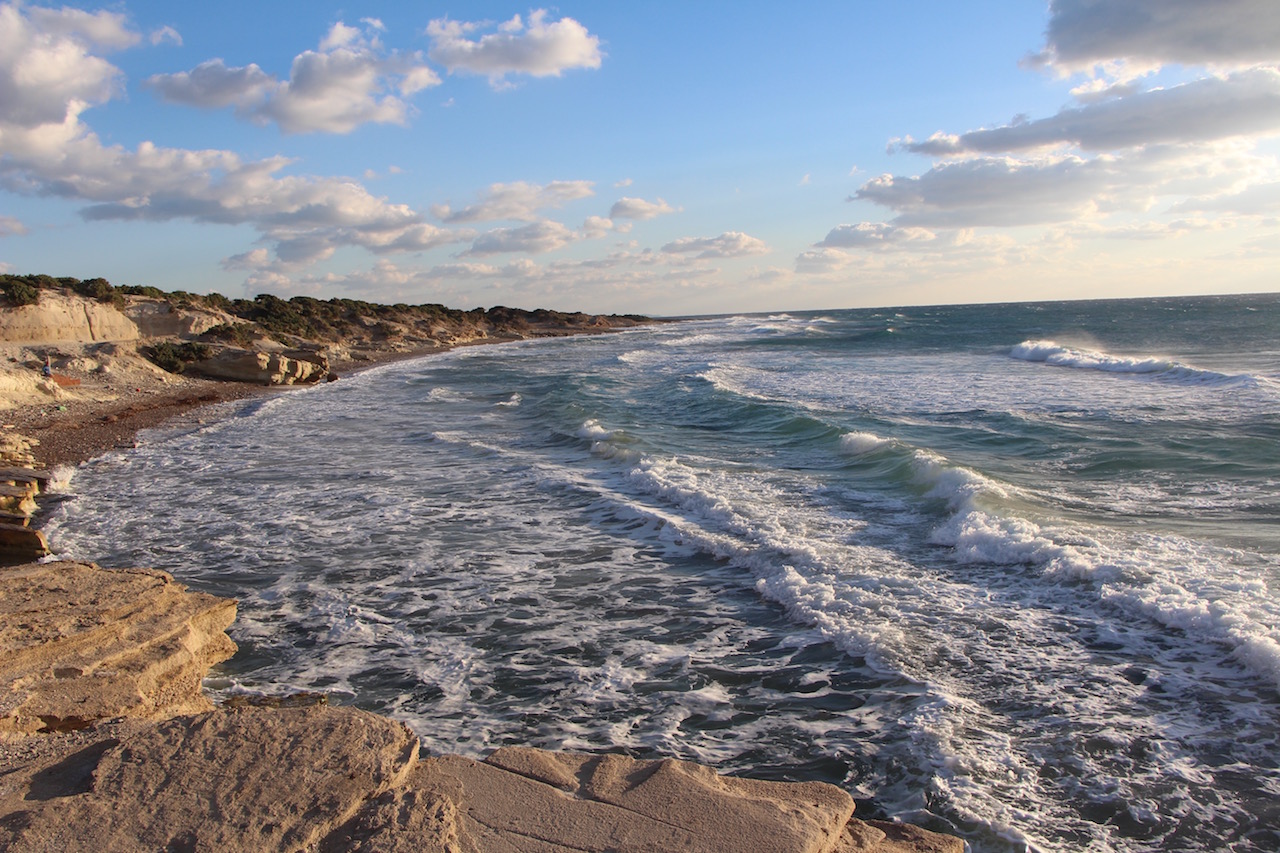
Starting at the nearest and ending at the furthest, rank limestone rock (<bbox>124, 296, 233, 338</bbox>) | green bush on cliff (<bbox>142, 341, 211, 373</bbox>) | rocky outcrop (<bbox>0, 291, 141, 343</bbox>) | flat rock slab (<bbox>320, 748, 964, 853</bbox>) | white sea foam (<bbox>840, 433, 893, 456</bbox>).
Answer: flat rock slab (<bbox>320, 748, 964, 853</bbox>)
white sea foam (<bbox>840, 433, 893, 456</bbox>)
rocky outcrop (<bbox>0, 291, 141, 343</bbox>)
green bush on cliff (<bbox>142, 341, 211, 373</bbox>)
limestone rock (<bbox>124, 296, 233, 338</bbox>)

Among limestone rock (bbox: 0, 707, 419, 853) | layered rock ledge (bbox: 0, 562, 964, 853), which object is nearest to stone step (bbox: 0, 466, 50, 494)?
layered rock ledge (bbox: 0, 562, 964, 853)

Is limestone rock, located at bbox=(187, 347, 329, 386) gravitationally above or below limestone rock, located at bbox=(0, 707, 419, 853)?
above

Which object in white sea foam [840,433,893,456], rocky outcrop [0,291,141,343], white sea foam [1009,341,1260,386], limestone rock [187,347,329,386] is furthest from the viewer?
limestone rock [187,347,329,386]

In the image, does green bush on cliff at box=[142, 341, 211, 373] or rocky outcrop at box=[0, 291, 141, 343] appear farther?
green bush on cliff at box=[142, 341, 211, 373]

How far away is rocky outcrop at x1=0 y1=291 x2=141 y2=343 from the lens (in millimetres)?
24516

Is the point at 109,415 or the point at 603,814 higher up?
the point at 109,415

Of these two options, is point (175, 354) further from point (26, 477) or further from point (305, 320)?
point (305, 320)

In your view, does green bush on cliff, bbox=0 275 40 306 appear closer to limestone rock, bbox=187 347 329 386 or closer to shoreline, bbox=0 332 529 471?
shoreline, bbox=0 332 529 471

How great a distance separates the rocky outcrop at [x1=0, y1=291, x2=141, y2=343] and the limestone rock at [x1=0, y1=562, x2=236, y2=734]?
23500mm

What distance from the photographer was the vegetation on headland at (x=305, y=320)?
28.7m

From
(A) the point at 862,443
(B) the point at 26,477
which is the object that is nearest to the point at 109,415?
(B) the point at 26,477

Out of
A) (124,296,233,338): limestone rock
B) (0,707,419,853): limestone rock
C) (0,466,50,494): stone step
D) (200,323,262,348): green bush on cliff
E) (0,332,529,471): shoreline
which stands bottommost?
(0,707,419,853): limestone rock

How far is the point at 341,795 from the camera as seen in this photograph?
3635 mm

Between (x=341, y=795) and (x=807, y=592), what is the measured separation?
5.06m
